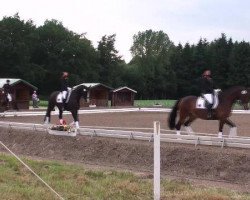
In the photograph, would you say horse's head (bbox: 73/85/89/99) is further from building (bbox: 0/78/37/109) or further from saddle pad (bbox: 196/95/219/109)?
building (bbox: 0/78/37/109)

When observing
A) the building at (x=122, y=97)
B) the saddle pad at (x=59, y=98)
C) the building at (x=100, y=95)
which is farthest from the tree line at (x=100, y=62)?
the saddle pad at (x=59, y=98)

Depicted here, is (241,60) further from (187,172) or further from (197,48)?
(187,172)

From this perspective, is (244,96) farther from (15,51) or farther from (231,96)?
(15,51)

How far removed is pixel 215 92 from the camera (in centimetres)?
1683

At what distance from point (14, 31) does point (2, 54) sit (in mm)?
6099

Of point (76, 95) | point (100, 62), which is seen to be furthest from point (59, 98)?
point (100, 62)

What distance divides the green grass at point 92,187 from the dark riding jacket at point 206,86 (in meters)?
5.81

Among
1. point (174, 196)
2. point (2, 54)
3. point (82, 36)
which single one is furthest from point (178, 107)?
point (82, 36)

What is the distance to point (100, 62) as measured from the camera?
9950 cm

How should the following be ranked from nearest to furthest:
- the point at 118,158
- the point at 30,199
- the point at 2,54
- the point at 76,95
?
the point at 30,199
the point at 118,158
the point at 76,95
the point at 2,54

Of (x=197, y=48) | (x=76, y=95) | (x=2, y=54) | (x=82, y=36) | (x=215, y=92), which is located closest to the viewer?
(x=215, y=92)

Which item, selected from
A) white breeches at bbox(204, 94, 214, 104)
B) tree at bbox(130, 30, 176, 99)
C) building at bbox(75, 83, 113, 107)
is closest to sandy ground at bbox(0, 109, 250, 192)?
white breeches at bbox(204, 94, 214, 104)

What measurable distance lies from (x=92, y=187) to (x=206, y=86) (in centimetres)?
822

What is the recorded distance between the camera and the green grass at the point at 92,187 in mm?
8742
